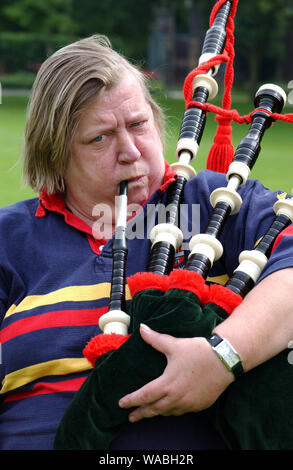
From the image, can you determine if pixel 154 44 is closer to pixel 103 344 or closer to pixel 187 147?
pixel 187 147

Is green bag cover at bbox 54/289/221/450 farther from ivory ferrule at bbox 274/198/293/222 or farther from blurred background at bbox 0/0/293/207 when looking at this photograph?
blurred background at bbox 0/0/293/207

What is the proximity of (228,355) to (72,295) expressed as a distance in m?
0.49

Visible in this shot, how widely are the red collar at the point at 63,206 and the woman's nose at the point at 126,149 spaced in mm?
110

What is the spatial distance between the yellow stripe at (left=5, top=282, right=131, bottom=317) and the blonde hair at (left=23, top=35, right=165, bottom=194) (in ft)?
1.09

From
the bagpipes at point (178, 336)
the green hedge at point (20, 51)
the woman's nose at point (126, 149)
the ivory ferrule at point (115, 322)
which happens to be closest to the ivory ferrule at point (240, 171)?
the bagpipes at point (178, 336)

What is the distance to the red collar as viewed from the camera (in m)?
1.71

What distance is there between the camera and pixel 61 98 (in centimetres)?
167

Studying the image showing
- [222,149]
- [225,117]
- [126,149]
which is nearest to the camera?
[126,149]

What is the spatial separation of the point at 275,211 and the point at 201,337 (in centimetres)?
46

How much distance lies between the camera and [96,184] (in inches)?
67.6

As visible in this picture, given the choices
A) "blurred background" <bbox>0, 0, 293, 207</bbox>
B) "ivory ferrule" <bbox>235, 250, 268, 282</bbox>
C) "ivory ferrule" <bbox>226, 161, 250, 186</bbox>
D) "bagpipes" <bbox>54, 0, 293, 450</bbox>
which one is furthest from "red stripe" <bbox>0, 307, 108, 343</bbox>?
"blurred background" <bbox>0, 0, 293, 207</bbox>

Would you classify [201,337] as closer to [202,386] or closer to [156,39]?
[202,386]

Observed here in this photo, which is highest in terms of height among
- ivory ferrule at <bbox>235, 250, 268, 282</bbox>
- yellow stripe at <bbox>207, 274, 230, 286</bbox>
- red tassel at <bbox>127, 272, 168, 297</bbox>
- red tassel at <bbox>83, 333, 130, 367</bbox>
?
ivory ferrule at <bbox>235, 250, 268, 282</bbox>

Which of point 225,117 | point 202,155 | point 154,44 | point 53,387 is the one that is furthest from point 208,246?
point 154,44
